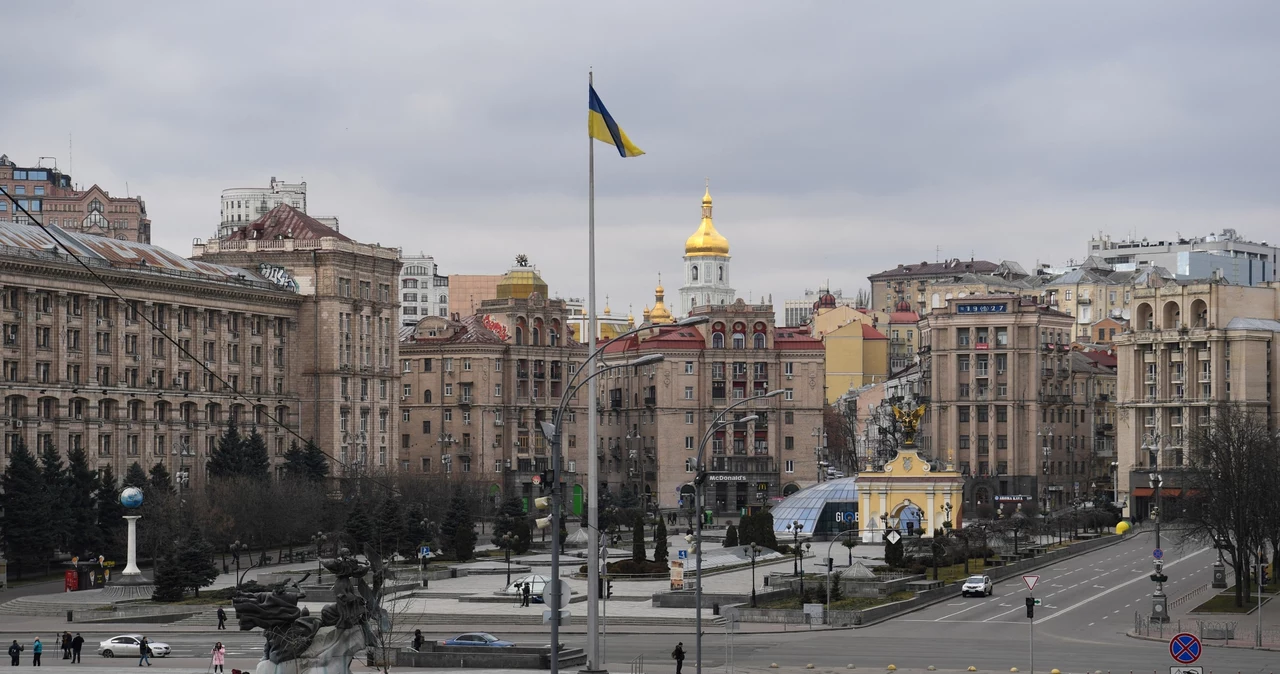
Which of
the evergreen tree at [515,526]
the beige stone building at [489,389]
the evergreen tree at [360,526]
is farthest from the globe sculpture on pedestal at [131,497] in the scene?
the beige stone building at [489,389]

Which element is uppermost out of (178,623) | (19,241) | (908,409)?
(19,241)

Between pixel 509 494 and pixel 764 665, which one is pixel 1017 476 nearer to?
pixel 509 494

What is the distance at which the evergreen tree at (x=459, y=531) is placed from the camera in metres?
103

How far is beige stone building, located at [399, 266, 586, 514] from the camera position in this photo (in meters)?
166

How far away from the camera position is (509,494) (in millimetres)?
163375

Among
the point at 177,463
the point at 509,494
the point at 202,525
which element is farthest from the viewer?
the point at 509,494

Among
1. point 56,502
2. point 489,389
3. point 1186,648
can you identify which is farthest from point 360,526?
point 489,389

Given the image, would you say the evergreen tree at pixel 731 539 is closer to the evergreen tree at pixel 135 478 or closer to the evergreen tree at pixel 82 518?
the evergreen tree at pixel 135 478

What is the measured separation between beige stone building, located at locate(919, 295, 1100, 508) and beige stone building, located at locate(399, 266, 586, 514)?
3112cm

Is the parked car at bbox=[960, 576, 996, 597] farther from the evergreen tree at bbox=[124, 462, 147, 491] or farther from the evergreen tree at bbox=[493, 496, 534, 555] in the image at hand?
the evergreen tree at bbox=[124, 462, 147, 491]

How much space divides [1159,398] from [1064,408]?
24.4 metres

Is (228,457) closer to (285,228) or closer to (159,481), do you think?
(159,481)

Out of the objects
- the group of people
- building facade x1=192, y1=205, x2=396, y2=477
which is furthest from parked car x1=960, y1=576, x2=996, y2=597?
building facade x1=192, y1=205, x2=396, y2=477

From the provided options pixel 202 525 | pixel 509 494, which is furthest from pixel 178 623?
pixel 509 494
